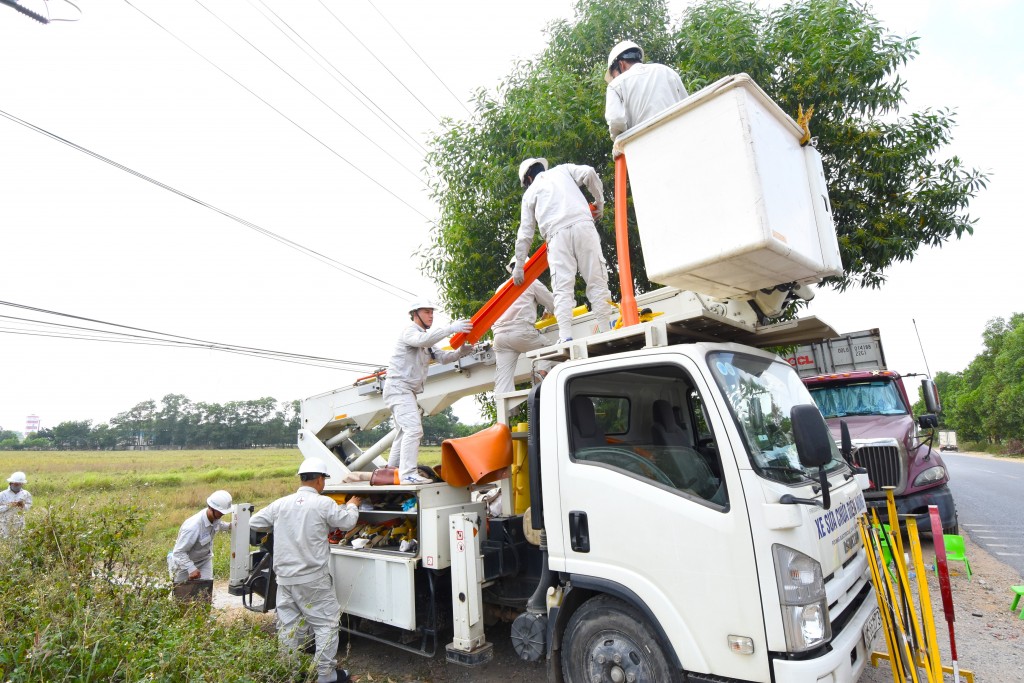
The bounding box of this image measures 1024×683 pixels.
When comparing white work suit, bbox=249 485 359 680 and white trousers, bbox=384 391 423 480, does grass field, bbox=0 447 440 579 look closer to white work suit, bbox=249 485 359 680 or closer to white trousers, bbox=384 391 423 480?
white trousers, bbox=384 391 423 480

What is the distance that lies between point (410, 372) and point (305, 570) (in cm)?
190

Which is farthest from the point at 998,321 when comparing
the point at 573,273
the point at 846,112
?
the point at 573,273

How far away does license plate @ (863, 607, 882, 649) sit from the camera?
2.99 m

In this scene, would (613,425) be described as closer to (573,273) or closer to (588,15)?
(573,273)

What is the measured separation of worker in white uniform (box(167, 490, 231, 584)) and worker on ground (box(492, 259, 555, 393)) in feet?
→ 10.9

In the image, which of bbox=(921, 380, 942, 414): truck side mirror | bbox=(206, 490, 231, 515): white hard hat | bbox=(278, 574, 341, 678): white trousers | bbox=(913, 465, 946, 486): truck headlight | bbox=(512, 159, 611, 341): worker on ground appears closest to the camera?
bbox=(278, 574, 341, 678): white trousers

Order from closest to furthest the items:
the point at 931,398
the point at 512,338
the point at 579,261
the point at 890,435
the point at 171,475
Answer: the point at 579,261, the point at 512,338, the point at 890,435, the point at 931,398, the point at 171,475

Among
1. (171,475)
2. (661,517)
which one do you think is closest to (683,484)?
(661,517)

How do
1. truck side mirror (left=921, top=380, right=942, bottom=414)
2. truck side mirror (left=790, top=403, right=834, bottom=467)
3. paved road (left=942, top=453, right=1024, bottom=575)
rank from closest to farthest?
truck side mirror (left=790, top=403, right=834, bottom=467) < truck side mirror (left=921, top=380, right=942, bottom=414) < paved road (left=942, top=453, right=1024, bottom=575)

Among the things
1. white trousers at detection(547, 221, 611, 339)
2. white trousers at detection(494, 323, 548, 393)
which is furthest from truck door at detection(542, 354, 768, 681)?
white trousers at detection(494, 323, 548, 393)

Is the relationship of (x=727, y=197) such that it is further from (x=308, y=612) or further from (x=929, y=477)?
(x=929, y=477)

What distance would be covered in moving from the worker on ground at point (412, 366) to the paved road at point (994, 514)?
7428 mm

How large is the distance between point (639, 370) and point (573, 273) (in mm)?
1559

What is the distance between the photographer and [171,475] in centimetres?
2919
